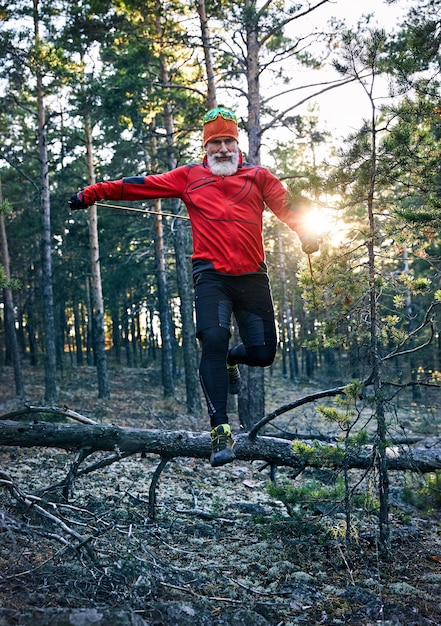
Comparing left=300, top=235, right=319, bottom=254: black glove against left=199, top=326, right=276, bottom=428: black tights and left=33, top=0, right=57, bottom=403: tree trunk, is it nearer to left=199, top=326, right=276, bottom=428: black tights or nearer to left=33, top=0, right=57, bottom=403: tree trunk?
left=199, top=326, right=276, bottom=428: black tights

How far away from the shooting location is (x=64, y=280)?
27.0 meters

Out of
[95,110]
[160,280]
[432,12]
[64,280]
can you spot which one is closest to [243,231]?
[432,12]

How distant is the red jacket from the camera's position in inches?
175

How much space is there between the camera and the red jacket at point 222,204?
445 cm

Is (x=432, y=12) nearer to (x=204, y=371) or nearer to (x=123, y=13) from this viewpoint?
(x=204, y=371)

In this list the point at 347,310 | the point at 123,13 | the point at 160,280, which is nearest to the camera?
the point at 347,310

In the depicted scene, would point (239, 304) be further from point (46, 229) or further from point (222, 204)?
point (46, 229)

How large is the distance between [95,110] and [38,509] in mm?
15311

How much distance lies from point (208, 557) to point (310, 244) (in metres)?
2.69

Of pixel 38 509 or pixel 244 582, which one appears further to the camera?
pixel 244 582

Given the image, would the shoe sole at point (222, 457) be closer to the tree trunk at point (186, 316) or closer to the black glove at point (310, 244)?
the black glove at point (310, 244)

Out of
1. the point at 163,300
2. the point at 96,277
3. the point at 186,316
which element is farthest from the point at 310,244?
the point at 163,300

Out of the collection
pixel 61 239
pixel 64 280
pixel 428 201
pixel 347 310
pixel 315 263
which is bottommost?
pixel 347 310

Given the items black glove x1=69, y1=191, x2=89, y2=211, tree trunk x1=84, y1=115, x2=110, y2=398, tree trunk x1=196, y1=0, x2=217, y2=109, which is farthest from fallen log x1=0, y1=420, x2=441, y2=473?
tree trunk x1=84, y1=115, x2=110, y2=398
